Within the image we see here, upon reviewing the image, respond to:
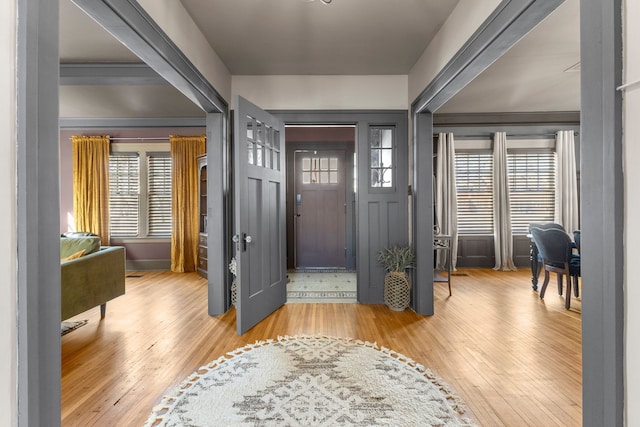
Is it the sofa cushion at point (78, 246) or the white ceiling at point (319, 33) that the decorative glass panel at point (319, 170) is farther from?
the sofa cushion at point (78, 246)

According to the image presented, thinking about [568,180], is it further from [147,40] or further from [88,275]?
[88,275]

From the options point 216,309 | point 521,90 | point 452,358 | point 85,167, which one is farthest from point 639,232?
point 85,167

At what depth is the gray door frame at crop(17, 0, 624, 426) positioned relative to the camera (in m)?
1.09

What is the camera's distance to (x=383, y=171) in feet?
12.8

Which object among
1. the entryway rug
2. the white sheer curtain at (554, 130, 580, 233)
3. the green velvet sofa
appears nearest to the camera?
the green velvet sofa

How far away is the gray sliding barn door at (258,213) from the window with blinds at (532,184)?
4.64 m

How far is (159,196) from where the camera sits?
19.9ft

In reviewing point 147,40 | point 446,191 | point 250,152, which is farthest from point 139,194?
point 446,191

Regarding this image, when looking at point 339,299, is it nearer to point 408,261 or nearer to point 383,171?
point 408,261

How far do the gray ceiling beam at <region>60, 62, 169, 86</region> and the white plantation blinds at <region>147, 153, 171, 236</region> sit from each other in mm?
2612

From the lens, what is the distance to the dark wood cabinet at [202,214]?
17.9 ft

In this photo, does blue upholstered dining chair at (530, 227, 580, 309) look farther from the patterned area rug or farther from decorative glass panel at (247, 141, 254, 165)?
decorative glass panel at (247, 141, 254, 165)

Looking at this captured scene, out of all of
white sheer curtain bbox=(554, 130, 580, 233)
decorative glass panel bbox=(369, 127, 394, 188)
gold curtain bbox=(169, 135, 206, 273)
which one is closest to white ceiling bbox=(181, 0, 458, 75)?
decorative glass panel bbox=(369, 127, 394, 188)

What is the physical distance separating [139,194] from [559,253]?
6767 mm
